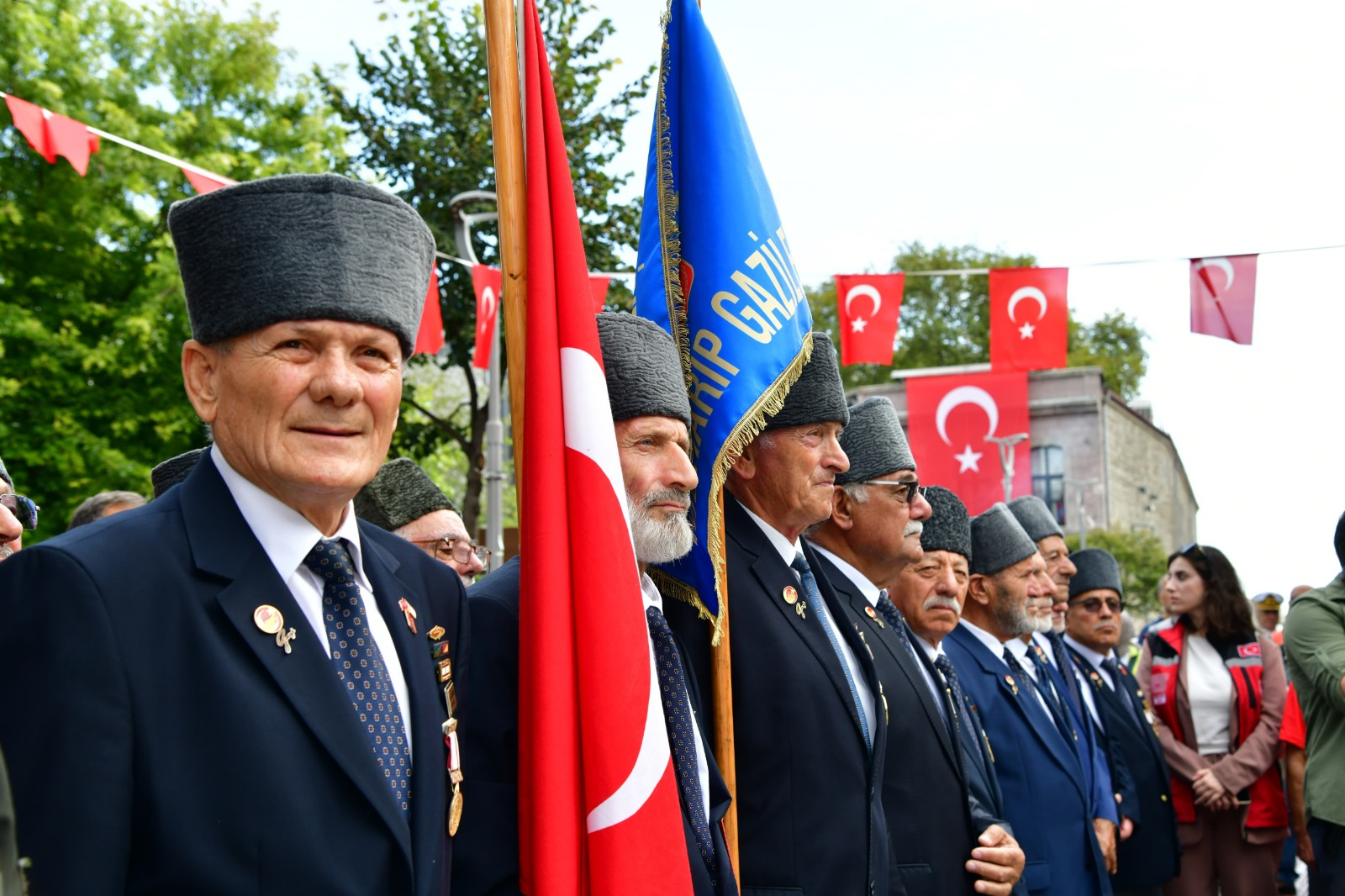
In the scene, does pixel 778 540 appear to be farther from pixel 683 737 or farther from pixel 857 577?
pixel 683 737

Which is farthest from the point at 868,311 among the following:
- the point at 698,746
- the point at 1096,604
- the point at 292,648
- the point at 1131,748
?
the point at 292,648

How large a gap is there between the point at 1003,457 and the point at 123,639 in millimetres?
17081

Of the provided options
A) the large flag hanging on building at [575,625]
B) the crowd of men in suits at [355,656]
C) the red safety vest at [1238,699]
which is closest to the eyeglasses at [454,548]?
the crowd of men in suits at [355,656]

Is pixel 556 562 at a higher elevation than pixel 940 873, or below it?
higher

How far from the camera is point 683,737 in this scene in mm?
2908

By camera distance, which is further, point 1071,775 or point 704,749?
point 1071,775

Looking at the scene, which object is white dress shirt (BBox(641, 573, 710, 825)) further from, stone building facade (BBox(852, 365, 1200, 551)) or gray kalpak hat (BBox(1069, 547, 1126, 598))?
stone building facade (BBox(852, 365, 1200, 551))

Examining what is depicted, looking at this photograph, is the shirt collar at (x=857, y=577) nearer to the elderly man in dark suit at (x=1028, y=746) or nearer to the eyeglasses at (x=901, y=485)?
the eyeglasses at (x=901, y=485)

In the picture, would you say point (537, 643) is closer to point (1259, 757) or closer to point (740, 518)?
point (740, 518)

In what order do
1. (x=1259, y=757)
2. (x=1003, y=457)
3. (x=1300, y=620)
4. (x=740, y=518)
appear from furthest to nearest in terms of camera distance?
(x=1003, y=457) < (x=1259, y=757) < (x=1300, y=620) < (x=740, y=518)

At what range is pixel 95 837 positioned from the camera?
5.76 feet

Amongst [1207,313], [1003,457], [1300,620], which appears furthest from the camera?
[1003,457]

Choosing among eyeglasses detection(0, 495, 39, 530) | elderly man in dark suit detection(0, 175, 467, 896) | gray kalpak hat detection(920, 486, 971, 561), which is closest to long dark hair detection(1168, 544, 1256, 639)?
gray kalpak hat detection(920, 486, 971, 561)

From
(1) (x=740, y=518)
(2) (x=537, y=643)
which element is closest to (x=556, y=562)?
(2) (x=537, y=643)
